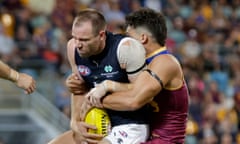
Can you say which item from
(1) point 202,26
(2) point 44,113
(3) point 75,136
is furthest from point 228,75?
(3) point 75,136

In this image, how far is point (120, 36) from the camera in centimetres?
643

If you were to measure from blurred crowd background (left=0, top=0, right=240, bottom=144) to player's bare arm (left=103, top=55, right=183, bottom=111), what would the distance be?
6.72 m

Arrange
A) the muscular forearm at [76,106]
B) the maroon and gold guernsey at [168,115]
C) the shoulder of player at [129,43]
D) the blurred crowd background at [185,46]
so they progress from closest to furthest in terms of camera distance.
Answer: the shoulder of player at [129,43] → the maroon and gold guernsey at [168,115] → the muscular forearm at [76,106] → the blurred crowd background at [185,46]

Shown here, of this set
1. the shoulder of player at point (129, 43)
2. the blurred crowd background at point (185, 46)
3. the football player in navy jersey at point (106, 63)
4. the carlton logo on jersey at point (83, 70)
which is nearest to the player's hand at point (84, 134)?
the football player in navy jersey at point (106, 63)

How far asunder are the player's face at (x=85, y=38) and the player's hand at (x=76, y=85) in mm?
475

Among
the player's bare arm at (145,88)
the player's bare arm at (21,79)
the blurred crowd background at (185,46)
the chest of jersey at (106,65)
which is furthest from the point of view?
the blurred crowd background at (185,46)

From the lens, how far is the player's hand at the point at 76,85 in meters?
6.71

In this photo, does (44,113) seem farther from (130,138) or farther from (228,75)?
(130,138)

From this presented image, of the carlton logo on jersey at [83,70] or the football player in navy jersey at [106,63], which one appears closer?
the football player in navy jersey at [106,63]

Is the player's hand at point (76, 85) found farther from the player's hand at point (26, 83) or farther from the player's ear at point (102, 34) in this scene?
the player's ear at point (102, 34)

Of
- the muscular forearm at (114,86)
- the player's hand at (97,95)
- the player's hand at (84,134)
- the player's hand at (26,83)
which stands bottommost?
the player's hand at (84,134)

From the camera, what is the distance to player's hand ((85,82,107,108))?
6.29 meters

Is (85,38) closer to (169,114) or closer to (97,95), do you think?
(97,95)

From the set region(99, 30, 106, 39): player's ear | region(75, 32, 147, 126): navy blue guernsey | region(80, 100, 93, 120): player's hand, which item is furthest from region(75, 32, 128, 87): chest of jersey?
region(80, 100, 93, 120): player's hand
